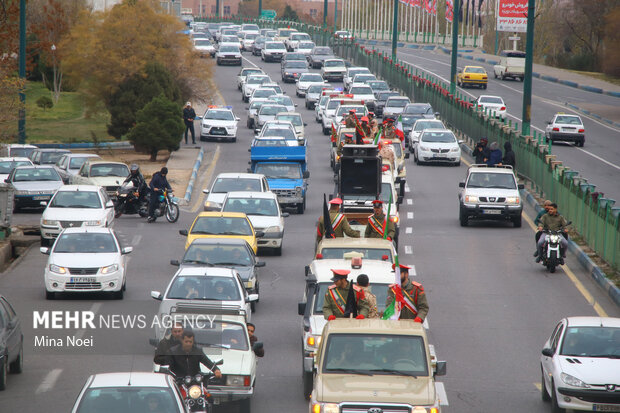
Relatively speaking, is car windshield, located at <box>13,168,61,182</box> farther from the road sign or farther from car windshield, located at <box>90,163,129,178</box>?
the road sign

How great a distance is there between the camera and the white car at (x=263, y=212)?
85.4ft

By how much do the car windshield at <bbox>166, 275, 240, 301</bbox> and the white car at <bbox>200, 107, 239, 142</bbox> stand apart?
32.2 meters

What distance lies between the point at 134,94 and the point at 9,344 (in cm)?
3407

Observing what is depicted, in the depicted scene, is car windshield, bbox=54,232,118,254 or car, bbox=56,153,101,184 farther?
car, bbox=56,153,101,184

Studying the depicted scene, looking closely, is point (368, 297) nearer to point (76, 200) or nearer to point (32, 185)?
point (76, 200)

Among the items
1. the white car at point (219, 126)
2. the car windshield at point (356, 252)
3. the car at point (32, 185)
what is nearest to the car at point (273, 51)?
the white car at point (219, 126)

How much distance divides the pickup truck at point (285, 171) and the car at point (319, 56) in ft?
175

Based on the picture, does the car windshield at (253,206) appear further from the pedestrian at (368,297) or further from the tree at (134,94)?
the tree at (134,94)

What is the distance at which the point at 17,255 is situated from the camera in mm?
28203

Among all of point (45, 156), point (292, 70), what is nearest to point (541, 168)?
point (45, 156)

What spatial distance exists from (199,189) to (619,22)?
53471 millimetres

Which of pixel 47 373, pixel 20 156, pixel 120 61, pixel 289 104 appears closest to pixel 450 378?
pixel 47 373

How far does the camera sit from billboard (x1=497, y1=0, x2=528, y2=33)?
9875cm

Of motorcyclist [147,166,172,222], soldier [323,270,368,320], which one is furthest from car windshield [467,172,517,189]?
soldier [323,270,368,320]
